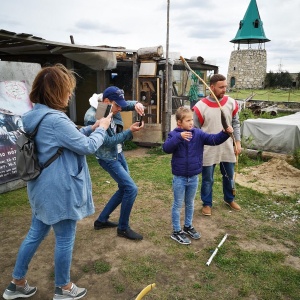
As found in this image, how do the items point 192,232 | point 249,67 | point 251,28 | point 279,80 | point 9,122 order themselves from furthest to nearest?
point 249,67 → point 279,80 → point 251,28 → point 9,122 → point 192,232

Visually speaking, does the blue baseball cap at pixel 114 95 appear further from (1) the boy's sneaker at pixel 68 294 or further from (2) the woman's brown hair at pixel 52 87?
(1) the boy's sneaker at pixel 68 294

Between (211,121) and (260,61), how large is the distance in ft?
147

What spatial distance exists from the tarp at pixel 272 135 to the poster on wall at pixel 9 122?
18.4ft

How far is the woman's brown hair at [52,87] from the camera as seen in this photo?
→ 6.75ft

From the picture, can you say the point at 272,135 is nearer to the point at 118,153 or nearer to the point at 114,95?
the point at 118,153

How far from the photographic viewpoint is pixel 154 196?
4.98m

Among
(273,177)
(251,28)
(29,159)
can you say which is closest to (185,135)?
(29,159)

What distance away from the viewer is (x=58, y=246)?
2277 millimetres

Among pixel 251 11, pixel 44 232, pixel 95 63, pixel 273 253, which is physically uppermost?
pixel 251 11

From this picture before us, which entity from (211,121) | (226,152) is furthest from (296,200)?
(211,121)

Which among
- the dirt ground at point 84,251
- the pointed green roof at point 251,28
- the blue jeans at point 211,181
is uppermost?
the pointed green roof at point 251,28

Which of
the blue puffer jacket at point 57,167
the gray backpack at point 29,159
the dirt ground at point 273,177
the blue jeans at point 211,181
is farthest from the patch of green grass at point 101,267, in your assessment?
the dirt ground at point 273,177

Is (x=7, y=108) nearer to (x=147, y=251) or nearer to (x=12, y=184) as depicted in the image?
(x=12, y=184)

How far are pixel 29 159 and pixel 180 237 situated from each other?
212 cm
